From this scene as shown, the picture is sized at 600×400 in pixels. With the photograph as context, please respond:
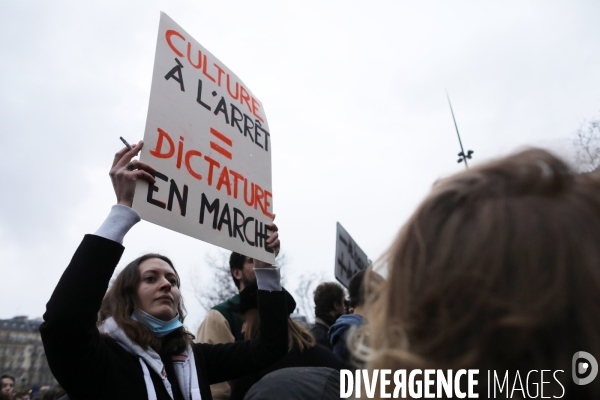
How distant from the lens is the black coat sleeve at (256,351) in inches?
103

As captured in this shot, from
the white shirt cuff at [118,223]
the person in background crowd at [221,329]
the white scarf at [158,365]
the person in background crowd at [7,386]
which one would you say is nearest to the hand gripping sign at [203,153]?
the white shirt cuff at [118,223]

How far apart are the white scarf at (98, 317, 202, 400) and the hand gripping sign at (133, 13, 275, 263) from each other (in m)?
0.54

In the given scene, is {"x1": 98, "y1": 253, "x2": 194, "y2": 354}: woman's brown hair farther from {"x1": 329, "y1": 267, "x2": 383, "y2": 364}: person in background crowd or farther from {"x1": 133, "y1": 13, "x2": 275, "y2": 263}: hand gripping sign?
{"x1": 329, "y1": 267, "x2": 383, "y2": 364}: person in background crowd

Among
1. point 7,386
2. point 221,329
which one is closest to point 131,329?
point 221,329

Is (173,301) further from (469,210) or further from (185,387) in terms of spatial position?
(469,210)

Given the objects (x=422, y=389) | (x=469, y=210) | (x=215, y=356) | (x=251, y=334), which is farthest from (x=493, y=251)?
(x=251, y=334)

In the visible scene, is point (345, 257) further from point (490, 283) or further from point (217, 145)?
point (490, 283)

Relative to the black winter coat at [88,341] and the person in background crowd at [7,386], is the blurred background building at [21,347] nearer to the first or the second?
the person in background crowd at [7,386]

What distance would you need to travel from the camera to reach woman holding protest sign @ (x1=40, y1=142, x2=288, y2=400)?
1703mm

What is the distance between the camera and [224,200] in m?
2.80

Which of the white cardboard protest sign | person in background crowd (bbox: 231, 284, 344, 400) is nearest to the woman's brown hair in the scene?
person in background crowd (bbox: 231, 284, 344, 400)

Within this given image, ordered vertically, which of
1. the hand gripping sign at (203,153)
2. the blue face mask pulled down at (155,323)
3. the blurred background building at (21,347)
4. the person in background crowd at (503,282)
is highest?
the blurred background building at (21,347)

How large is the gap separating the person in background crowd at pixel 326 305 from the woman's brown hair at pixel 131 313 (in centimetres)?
185

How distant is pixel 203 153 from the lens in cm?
275
